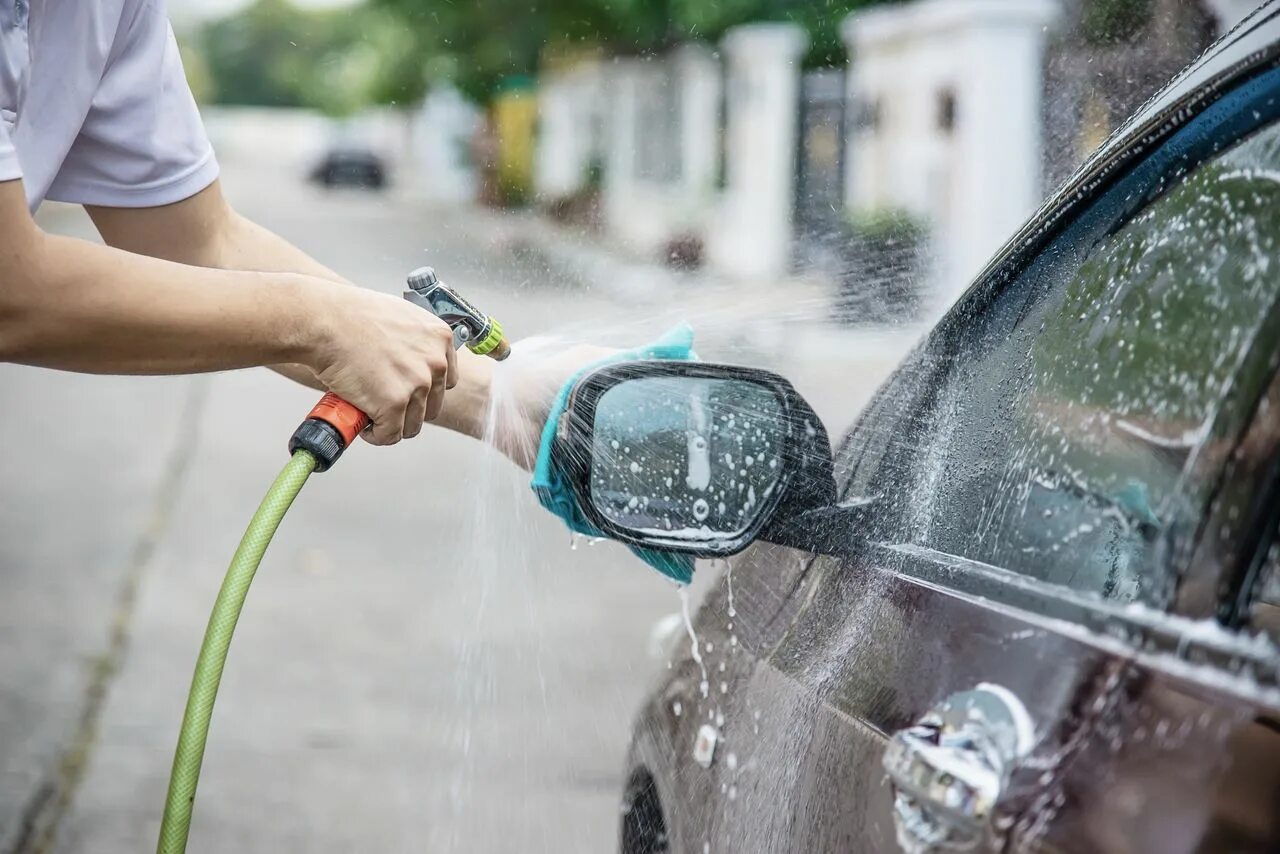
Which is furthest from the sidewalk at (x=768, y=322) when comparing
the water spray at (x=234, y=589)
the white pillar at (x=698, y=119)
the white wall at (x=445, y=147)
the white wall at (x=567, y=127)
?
the white wall at (x=445, y=147)

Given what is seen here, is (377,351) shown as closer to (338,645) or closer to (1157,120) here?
(1157,120)

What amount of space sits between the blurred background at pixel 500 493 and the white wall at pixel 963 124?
42 millimetres

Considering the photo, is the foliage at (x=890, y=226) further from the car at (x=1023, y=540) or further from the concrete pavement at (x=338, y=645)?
the car at (x=1023, y=540)

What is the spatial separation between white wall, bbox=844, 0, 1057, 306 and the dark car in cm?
3511

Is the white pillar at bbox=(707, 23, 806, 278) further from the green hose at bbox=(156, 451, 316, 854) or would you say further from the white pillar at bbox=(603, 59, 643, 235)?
the green hose at bbox=(156, 451, 316, 854)

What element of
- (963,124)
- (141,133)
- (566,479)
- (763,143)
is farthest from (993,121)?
(566,479)

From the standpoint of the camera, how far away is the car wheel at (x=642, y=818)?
218 cm

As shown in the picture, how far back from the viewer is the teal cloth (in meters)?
1.99

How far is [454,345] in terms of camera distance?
2.06m

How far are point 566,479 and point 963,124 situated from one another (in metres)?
12.5

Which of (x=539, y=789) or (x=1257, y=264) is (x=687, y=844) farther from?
(x=539, y=789)

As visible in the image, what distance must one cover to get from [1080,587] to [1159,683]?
0.50m

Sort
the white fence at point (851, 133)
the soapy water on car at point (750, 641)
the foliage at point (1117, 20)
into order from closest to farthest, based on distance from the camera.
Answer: the soapy water on car at point (750, 641) → the foliage at point (1117, 20) → the white fence at point (851, 133)

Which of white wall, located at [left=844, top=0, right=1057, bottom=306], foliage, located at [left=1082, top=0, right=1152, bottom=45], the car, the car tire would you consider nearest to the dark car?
white wall, located at [left=844, top=0, right=1057, bottom=306]
